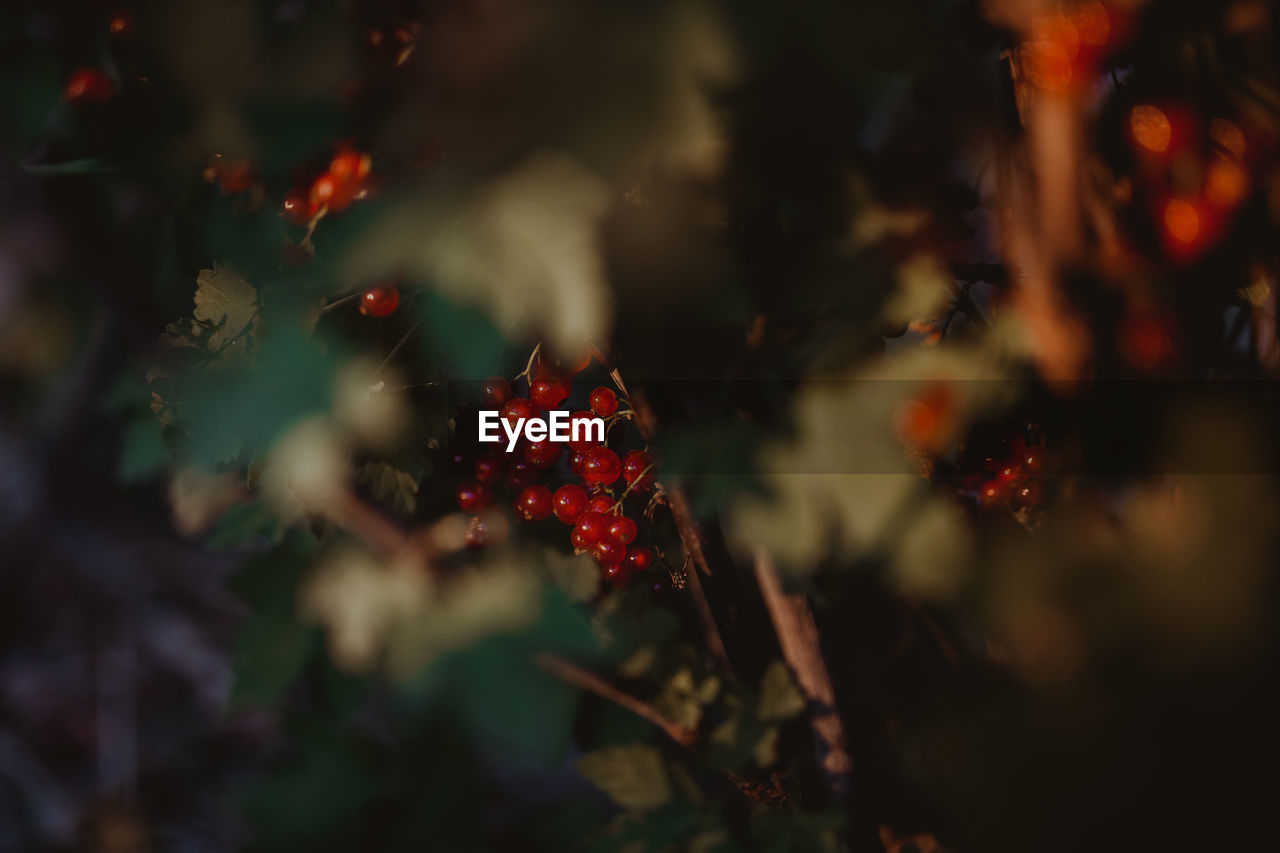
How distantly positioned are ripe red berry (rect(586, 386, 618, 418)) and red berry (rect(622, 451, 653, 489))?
1.9 inches

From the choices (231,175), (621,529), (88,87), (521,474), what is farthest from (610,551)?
(88,87)

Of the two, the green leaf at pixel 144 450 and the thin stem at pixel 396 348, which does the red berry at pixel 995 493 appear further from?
the green leaf at pixel 144 450

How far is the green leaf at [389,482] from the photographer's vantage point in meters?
0.61

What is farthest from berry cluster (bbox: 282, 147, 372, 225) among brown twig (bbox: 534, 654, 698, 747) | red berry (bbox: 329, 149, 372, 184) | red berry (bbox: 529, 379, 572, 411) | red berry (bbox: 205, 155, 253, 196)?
brown twig (bbox: 534, 654, 698, 747)

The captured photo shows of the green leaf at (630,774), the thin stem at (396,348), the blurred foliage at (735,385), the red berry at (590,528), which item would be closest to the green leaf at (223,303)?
the blurred foliage at (735,385)

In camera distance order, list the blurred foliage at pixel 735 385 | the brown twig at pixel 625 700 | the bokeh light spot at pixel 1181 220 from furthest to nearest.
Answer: the brown twig at pixel 625 700
the bokeh light spot at pixel 1181 220
the blurred foliage at pixel 735 385

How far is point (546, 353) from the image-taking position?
2.00 ft

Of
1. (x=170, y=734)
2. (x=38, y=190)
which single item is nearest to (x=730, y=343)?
(x=38, y=190)

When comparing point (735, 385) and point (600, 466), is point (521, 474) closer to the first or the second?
point (600, 466)

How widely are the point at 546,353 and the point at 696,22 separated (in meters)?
0.31

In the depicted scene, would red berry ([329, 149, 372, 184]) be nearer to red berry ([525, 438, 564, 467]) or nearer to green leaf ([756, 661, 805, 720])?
red berry ([525, 438, 564, 467])

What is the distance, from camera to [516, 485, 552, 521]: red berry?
682 mm

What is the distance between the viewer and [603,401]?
0.64 meters

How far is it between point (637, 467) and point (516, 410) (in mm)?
131
